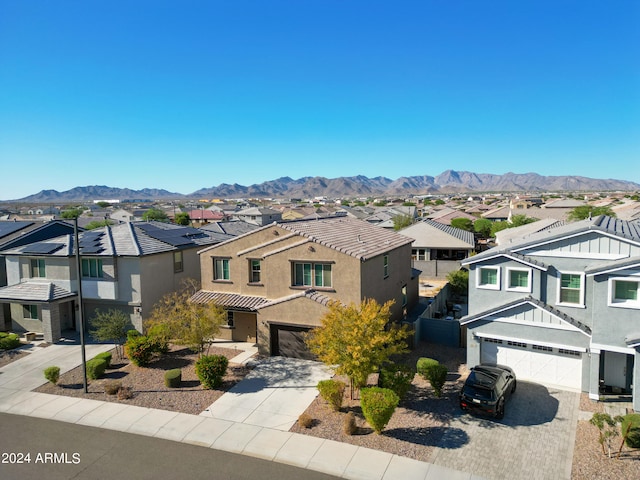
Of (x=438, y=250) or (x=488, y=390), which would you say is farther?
(x=438, y=250)

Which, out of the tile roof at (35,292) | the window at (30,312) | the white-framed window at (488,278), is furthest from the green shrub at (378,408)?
the window at (30,312)

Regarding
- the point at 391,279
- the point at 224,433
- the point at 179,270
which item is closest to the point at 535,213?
the point at 391,279

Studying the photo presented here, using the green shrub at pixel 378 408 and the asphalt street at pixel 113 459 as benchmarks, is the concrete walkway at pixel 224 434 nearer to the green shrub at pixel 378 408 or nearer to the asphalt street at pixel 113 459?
the asphalt street at pixel 113 459

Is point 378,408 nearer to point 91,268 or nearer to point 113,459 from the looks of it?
point 113,459

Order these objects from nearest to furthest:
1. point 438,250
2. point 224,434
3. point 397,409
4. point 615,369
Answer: point 224,434
point 397,409
point 615,369
point 438,250

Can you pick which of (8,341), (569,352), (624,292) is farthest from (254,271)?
(624,292)

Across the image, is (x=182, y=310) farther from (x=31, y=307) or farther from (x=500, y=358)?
(x=500, y=358)

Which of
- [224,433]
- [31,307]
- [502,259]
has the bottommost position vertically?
[224,433]
